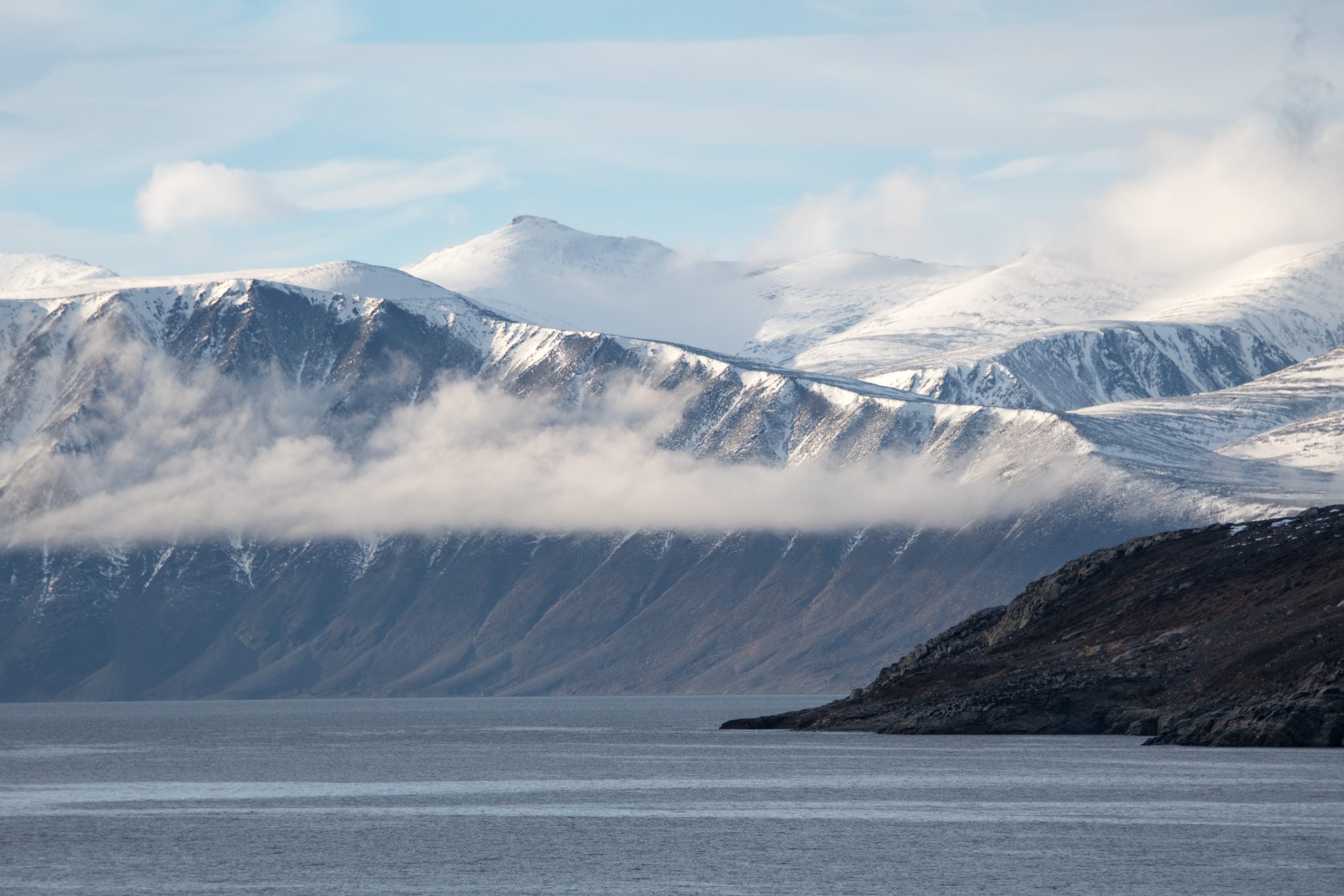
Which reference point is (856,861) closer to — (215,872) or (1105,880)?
(1105,880)

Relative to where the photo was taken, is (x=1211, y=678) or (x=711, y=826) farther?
(x=1211, y=678)

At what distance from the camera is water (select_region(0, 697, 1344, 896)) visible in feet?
289

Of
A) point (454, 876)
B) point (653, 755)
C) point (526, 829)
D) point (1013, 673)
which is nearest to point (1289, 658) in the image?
point (1013, 673)

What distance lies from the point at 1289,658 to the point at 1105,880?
90030mm

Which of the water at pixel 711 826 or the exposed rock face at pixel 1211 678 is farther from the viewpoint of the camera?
the exposed rock face at pixel 1211 678

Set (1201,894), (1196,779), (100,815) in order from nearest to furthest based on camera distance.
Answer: (1201,894) → (100,815) → (1196,779)

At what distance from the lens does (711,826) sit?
109562 mm

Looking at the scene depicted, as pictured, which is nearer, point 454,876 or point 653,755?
point 454,876

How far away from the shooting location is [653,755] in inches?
7096

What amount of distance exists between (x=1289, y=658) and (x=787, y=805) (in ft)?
224

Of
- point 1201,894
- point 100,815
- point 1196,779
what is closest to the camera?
point 1201,894

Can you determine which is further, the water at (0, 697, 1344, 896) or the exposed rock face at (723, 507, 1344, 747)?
the exposed rock face at (723, 507, 1344, 747)

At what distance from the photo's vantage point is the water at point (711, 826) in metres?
87.9

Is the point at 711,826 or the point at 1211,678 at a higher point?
the point at 711,826
